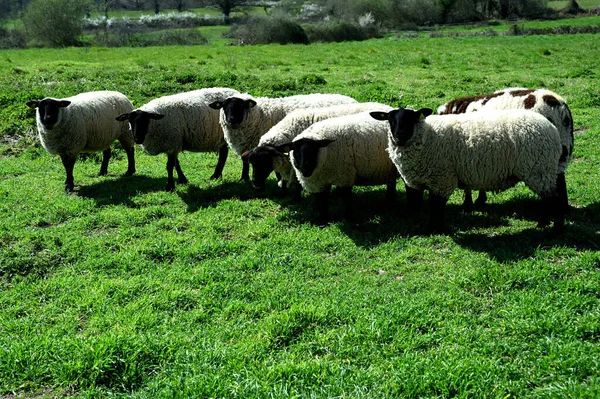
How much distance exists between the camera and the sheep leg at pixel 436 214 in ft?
26.1

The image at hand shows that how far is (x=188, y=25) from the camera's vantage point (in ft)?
240

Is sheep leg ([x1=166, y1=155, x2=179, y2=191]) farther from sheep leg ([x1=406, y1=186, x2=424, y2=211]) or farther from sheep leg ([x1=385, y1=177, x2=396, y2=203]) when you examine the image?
sheep leg ([x1=406, y1=186, x2=424, y2=211])

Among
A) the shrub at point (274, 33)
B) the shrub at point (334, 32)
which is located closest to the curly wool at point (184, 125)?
the shrub at point (274, 33)

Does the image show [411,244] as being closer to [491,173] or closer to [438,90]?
[491,173]

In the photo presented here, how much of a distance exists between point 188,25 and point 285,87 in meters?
59.5

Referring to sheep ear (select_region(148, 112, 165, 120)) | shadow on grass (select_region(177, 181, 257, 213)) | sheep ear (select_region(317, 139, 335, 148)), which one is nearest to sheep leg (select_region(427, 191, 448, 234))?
sheep ear (select_region(317, 139, 335, 148))

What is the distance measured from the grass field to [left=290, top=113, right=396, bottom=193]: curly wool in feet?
2.06

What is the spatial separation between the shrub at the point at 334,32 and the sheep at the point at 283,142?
127ft

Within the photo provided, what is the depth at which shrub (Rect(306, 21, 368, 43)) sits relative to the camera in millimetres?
47062

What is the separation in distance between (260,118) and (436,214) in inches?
177

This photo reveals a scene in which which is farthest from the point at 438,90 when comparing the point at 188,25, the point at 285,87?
the point at 188,25

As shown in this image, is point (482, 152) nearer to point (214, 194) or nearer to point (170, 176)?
point (214, 194)

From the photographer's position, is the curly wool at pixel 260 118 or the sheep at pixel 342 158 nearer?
the sheep at pixel 342 158

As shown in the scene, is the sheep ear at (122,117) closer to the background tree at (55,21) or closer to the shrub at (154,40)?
the shrub at (154,40)
